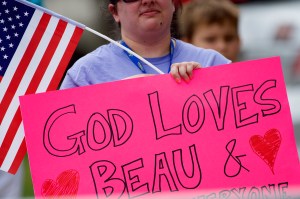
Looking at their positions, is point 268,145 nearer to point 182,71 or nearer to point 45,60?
point 182,71

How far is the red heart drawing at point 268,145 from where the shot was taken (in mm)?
4258

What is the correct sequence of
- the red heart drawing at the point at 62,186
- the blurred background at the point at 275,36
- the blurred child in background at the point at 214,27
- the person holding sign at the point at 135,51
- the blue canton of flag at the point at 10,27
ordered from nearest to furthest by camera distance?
the red heart drawing at the point at 62,186, the person holding sign at the point at 135,51, the blue canton of flag at the point at 10,27, the blurred child in background at the point at 214,27, the blurred background at the point at 275,36

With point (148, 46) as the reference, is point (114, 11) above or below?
above

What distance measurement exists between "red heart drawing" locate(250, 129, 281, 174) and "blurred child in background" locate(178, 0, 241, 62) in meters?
2.17

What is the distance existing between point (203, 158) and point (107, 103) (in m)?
0.47

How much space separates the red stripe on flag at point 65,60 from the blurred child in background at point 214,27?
1.96 metres

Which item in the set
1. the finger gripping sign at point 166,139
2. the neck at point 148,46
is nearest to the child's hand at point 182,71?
the finger gripping sign at point 166,139

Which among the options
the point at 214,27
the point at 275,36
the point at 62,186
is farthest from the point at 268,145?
the point at 275,36

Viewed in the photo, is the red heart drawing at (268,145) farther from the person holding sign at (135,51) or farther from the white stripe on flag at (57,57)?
the white stripe on flag at (57,57)

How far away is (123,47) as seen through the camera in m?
4.43

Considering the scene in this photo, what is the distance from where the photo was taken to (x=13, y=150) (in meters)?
4.50

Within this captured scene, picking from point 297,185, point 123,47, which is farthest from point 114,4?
point 297,185

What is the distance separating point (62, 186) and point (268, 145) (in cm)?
89

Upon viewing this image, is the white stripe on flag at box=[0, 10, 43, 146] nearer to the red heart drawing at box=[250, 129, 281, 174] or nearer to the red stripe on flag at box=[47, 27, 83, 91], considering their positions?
the red stripe on flag at box=[47, 27, 83, 91]
